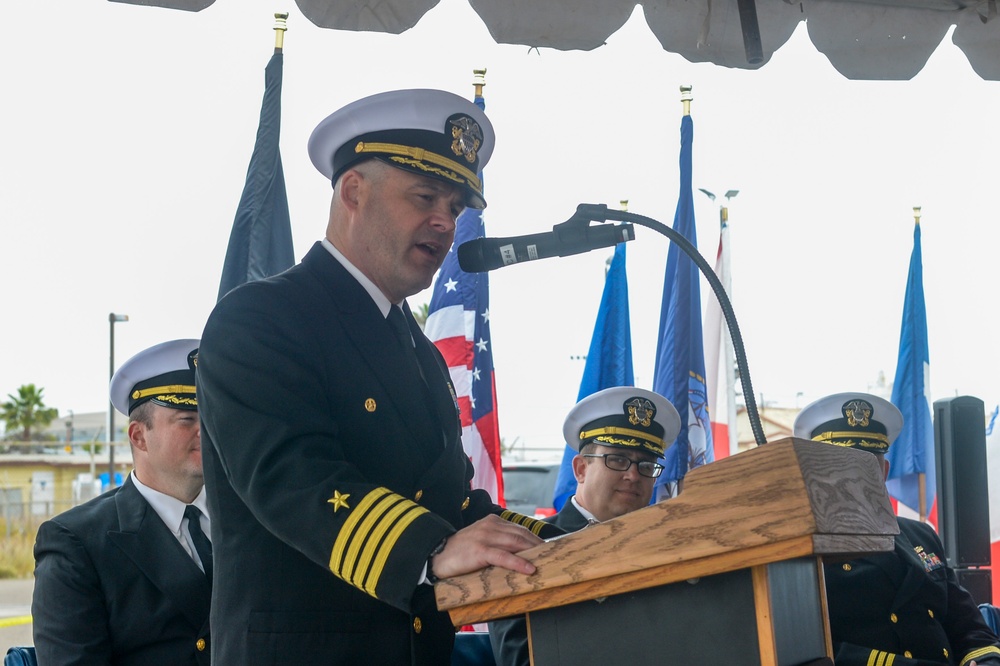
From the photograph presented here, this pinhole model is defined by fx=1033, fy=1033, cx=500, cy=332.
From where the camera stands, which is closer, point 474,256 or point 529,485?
point 474,256

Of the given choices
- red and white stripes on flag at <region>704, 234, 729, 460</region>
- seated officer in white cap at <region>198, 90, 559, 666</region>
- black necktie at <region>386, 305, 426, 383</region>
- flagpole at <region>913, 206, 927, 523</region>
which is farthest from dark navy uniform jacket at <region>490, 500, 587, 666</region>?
flagpole at <region>913, 206, 927, 523</region>

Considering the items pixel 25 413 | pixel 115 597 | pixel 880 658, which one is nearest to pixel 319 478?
pixel 115 597

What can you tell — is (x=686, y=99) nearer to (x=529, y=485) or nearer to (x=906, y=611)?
(x=906, y=611)

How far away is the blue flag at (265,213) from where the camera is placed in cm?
454

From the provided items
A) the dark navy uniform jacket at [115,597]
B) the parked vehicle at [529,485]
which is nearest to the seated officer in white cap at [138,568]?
the dark navy uniform jacket at [115,597]

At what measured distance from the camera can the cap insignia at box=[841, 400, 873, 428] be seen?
4.41 meters

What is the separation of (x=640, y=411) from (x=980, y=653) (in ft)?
5.09

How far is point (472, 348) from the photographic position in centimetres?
545

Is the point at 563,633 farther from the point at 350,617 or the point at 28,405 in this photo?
the point at 28,405

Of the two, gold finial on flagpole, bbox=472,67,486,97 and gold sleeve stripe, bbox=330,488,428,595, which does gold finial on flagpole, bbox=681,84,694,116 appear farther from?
gold sleeve stripe, bbox=330,488,428,595

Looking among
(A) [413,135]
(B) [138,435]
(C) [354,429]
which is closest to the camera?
(C) [354,429]

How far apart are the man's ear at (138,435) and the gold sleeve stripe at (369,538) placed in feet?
6.05

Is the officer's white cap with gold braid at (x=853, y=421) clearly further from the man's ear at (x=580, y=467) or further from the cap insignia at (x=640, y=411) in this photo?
the man's ear at (x=580, y=467)

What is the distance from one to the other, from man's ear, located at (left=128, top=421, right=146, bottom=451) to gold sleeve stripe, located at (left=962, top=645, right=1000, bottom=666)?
304cm
